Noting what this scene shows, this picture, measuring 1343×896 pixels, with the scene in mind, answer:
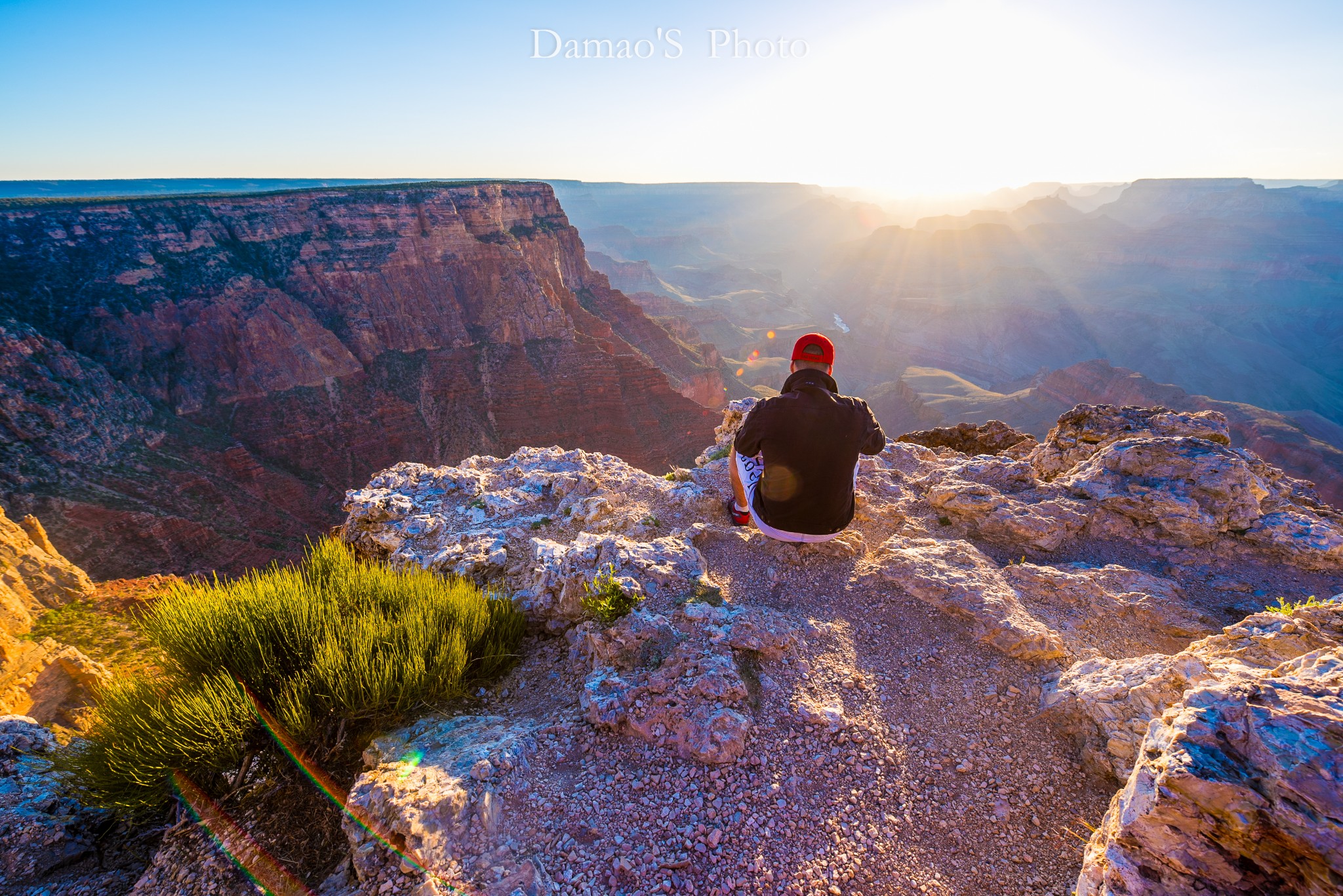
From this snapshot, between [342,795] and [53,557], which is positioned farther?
[53,557]

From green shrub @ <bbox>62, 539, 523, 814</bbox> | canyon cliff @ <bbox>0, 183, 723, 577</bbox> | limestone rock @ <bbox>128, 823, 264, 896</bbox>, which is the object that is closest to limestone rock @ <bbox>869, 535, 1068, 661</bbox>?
green shrub @ <bbox>62, 539, 523, 814</bbox>

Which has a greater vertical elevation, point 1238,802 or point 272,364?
point 1238,802

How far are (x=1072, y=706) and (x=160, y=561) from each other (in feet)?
112

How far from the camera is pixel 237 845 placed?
114 inches

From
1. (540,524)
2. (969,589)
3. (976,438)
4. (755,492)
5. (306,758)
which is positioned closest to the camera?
(306,758)

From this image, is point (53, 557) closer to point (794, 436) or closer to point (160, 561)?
point (160, 561)

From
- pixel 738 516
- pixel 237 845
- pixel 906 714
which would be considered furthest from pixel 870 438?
pixel 237 845

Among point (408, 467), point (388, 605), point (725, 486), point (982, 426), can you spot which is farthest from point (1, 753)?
point (982, 426)

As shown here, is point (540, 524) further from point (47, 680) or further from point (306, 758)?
point (47, 680)

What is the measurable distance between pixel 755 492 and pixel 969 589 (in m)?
2.13

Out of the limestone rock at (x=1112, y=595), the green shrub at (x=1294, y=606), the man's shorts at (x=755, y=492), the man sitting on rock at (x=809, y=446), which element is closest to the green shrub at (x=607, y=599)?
the man's shorts at (x=755, y=492)

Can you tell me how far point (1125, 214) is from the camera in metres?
165

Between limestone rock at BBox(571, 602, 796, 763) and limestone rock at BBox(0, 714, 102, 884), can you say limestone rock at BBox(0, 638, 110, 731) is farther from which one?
limestone rock at BBox(571, 602, 796, 763)

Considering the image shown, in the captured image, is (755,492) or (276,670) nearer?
(276,670)
